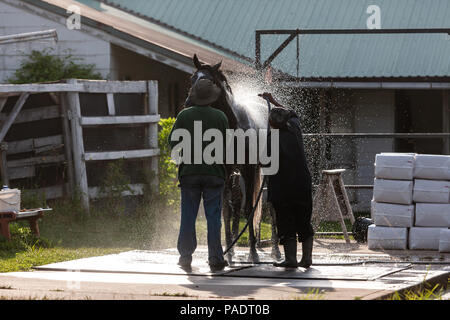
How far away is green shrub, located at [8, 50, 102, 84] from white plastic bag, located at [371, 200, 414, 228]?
743 cm

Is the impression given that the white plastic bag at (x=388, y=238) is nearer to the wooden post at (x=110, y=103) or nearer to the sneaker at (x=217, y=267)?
the sneaker at (x=217, y=267)

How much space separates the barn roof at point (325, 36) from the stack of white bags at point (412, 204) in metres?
6.77

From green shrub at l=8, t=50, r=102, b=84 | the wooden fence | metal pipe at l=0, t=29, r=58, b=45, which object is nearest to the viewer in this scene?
metal pipe at l=0, t=29, r=58, b=45

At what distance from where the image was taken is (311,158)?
15.9 meters

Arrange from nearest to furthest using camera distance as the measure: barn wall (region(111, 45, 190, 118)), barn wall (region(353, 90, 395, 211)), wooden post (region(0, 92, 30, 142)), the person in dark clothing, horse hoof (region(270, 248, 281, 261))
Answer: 1. the person in dark clothing
2. horse hoof (region(270, 248, 281, 261))
3. wooden post (region(0, 92, 30, 142))
4. barn wall (region(111, 45, 190, 118))
5. barn wall (region(353, 90, 395, 211))

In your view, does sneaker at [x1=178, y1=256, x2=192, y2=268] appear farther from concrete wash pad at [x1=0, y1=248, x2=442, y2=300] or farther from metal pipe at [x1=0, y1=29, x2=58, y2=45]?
metal pipe at [x1=0, y1=29, x2=58, y2=45]

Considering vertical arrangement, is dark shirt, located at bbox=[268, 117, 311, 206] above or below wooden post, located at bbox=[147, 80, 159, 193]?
below

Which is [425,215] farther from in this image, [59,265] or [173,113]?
[173,113]

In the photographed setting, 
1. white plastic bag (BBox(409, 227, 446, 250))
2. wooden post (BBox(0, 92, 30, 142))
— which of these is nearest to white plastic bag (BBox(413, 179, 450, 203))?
white plastic bag (BBox(409, 227, 446, 250))

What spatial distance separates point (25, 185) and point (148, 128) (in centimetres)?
246

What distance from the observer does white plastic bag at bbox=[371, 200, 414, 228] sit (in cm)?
1280

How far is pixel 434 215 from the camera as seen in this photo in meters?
12.8

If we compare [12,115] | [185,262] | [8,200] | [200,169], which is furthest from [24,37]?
[185,262]
